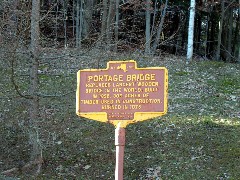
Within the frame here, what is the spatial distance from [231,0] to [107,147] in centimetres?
1955

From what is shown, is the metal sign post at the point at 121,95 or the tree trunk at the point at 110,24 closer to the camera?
the metal sign post at the point at 121,95

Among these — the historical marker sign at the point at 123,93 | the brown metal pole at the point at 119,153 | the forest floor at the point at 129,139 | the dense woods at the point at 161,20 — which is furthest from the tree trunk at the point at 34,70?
the dense woods at the point at 161,20

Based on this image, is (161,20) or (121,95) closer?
(121,95)

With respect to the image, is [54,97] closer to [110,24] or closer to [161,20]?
[110,24]

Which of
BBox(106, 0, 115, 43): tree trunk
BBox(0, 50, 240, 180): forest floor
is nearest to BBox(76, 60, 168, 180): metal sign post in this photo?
BBox(106, 0, 115, 43): tree trunk

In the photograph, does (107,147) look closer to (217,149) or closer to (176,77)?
(217,149)

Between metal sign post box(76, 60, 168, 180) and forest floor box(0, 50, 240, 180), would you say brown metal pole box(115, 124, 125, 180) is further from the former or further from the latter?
forest floor box(0, 50, 240, 180)

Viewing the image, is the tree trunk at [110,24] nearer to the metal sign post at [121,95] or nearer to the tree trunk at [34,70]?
the tree trunk at [34,70]

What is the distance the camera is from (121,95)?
4.90 metres

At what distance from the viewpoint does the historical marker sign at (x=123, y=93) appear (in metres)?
4.85

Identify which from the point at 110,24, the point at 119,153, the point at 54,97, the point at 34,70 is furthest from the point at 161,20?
the point at 119,153

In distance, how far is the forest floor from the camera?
780 cm

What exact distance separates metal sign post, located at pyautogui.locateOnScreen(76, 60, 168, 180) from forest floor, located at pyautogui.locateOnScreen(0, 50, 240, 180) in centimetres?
264

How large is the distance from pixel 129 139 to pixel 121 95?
14.7 ft
